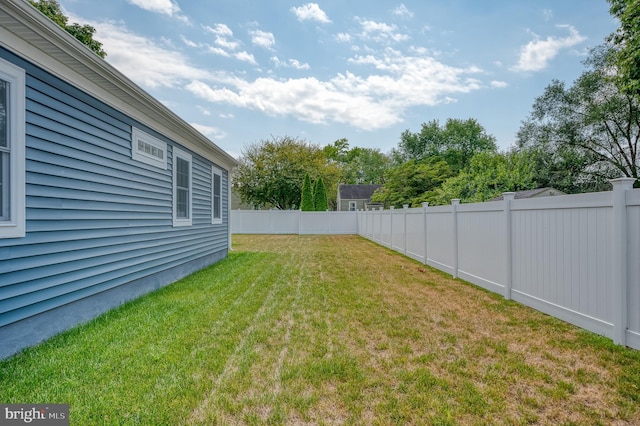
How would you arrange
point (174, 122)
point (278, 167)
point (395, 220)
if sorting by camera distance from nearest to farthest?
point (174, 122) → point (395, 220) → point (278, 167)

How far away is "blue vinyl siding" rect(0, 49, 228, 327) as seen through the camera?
9.64 ft

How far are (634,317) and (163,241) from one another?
6.19m

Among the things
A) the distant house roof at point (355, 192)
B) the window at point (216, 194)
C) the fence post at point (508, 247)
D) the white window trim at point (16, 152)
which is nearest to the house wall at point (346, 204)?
the distant house roof at point (355, 192)

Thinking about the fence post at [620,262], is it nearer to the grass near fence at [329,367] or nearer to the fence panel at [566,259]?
the fence panel at [566,259]

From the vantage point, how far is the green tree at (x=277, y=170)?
2575 cm

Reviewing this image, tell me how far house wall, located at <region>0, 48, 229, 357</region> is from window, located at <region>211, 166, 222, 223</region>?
2966 millimetres

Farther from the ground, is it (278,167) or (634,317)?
(278,167)

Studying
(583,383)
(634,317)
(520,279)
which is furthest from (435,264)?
(583,383)

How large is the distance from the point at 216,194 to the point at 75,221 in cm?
552

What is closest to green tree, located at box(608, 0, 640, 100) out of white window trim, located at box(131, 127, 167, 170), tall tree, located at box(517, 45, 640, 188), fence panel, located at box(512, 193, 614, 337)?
fence panel, located at box(512, 193, 614, 337)

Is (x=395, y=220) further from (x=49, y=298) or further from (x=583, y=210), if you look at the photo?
(x=49, y=298)

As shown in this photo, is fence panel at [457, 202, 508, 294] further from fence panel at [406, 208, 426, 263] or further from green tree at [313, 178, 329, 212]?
green tree at [313, 178, 329, 212]

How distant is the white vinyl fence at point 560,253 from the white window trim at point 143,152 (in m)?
5.54

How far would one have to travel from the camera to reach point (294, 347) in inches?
120
